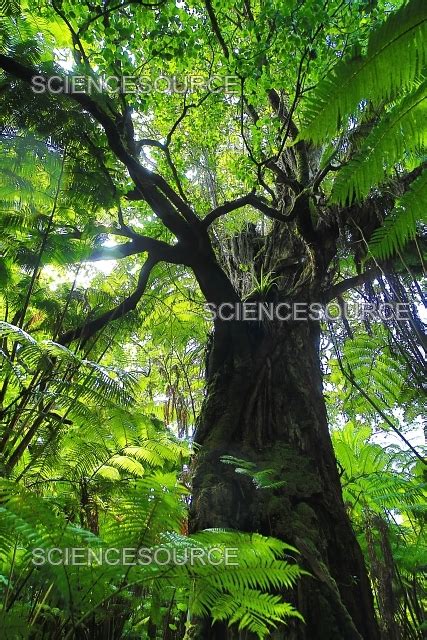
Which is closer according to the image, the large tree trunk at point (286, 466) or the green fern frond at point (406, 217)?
the green fern frond at point (406, 217)

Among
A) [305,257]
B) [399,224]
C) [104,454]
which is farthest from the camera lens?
[305,257]

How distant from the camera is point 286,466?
2.67 metres

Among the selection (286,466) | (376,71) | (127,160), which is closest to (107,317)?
(127,160)

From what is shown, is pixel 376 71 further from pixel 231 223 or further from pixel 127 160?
pixel 231 223

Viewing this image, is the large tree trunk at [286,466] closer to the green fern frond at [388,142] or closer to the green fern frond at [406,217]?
the green fern frond at [406,217]

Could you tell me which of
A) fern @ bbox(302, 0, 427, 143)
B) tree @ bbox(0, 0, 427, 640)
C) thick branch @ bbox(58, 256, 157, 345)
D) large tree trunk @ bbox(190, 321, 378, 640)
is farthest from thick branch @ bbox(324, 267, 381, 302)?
fern @ bbox(302, 0, 427, 143)

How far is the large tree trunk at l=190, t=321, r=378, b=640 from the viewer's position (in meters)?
2.04

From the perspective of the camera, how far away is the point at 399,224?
3.45 ft

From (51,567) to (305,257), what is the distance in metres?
3.36

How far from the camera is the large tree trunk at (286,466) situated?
2041 millimetres

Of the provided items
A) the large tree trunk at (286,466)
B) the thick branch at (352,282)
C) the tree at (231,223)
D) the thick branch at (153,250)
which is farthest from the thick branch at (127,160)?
the thick branch at (352,282)

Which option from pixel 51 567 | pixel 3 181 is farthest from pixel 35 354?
pixel 3 181

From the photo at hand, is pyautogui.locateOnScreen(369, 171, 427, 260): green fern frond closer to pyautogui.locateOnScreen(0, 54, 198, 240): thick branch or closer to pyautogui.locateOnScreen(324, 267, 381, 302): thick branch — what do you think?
pyautogui.locateOnScreen(0, 54, 198, 240): thick branch

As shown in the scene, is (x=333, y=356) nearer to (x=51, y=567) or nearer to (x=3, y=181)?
(x=3, y=181)
